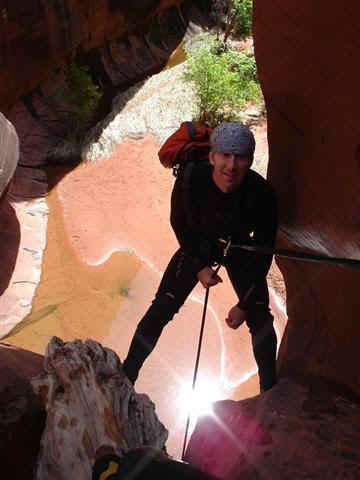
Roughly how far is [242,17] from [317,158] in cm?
822

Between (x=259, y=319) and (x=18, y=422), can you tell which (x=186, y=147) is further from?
(x=18, y=422)

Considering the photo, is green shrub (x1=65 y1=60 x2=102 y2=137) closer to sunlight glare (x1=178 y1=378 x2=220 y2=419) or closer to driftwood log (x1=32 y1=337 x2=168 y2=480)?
sunlight glare (x1=178 y1=378 x2=220 y2=419)

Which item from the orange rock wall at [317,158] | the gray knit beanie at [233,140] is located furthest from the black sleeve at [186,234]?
the orange rock wall at [317,158]

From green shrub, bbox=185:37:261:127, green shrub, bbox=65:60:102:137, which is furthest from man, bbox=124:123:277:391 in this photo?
green shrub, bbox=65:60:102:137

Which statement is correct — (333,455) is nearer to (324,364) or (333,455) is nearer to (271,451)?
(271,451)

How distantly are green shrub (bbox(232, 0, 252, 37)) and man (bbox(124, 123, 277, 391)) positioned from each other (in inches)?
319

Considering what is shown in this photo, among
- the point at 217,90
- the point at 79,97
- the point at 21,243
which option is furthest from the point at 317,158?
the point at 79,97

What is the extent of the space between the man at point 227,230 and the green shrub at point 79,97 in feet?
18.2

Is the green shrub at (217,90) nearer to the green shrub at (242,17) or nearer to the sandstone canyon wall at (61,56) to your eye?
the sandstone canyon wall at (61,56)

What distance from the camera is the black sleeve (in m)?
2.72

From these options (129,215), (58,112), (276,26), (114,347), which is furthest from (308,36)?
(58,112)

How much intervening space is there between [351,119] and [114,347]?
148 inches

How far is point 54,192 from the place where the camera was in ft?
23.7

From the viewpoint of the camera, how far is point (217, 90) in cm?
774
